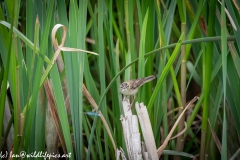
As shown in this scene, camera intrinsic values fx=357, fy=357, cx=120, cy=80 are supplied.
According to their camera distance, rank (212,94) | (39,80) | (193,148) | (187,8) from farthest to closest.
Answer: (193,148)
(212,94)
(187,8)
(39,80)

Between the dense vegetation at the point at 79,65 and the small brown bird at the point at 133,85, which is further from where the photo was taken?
the small brown bird at the point at 133,85

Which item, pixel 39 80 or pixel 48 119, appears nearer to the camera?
pixel 39 80

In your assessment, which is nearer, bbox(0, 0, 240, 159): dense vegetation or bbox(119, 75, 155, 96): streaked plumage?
bbox(0, 0, 240, 159): dense vegetation

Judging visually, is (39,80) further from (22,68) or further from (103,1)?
(103,1)

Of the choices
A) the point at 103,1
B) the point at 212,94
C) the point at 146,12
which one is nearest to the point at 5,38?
the point at 103,1

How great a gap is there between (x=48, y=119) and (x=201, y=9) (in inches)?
41.0

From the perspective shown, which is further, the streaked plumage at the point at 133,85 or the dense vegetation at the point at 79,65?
the streaked plumage at the point at 133,85

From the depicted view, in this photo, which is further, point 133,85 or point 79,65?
point 133,85

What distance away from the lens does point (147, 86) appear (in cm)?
184

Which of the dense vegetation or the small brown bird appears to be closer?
the dense vegetation

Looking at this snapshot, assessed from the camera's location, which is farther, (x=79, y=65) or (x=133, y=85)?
(x=133, y=85)

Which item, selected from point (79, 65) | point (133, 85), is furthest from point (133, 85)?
point (79, 65)

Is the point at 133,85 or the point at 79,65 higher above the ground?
the point at 79,65

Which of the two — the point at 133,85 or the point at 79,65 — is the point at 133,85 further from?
the point at 79,65
